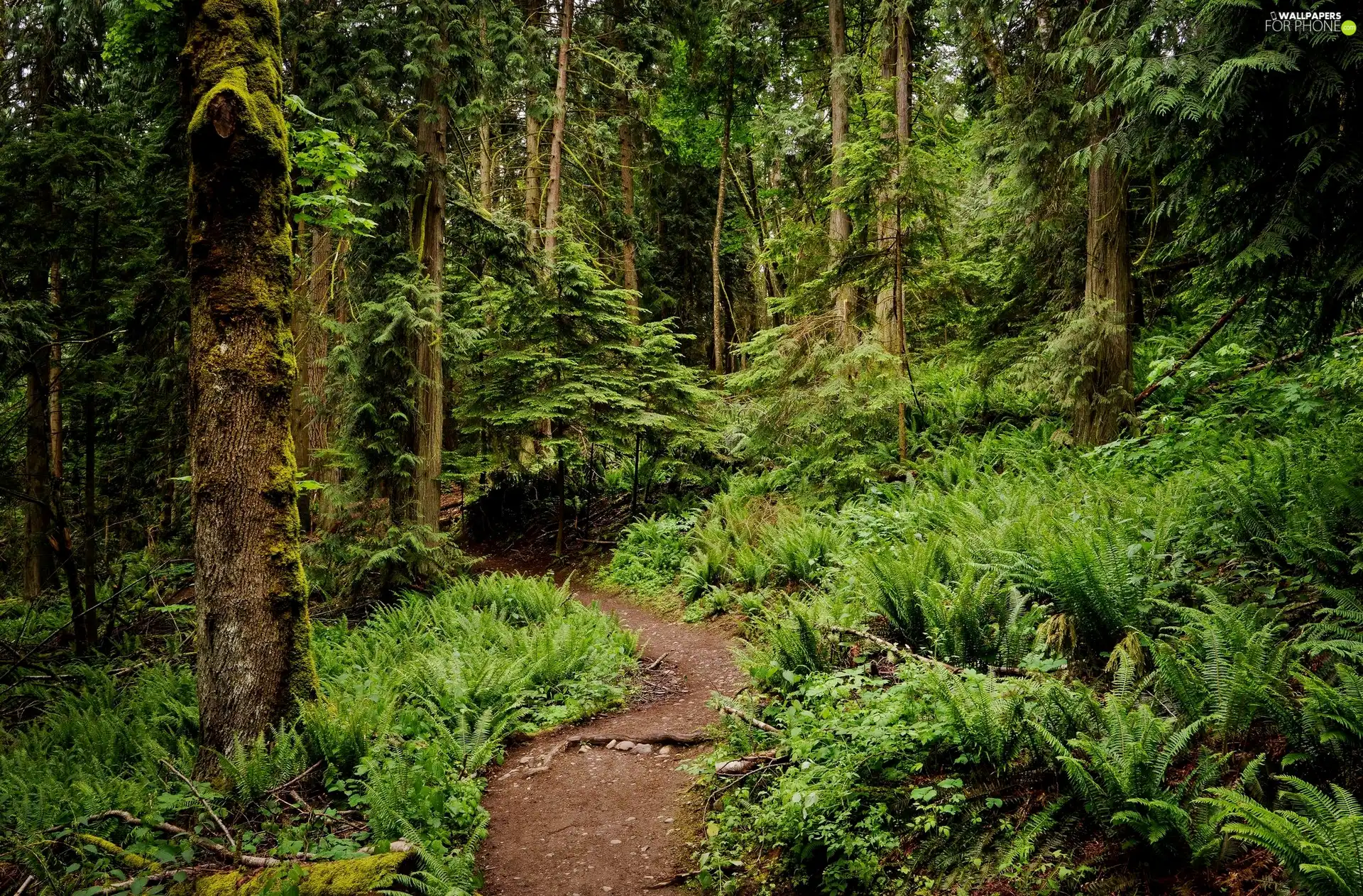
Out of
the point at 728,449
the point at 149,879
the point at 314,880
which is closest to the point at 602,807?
the point at 314,880

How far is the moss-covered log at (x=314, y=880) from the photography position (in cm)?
314

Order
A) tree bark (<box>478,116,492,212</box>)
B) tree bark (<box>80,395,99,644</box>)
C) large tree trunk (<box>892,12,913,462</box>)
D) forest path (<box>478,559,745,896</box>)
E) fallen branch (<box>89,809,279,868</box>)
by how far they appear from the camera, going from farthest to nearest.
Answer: tree bark (<box>478,116,492,212</box>) → large tree trunk (<box>892,12,913,462</box>) → tree bark (<box>80,395,99,644</box>) → forest path (<box>478,559,745,896</box>) → fallen branch (<box>89,809,279,868</box>)

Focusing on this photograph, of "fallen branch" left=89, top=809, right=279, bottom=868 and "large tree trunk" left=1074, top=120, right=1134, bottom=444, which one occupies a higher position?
"large tree trunk" left=1074, top=120, right=1134, bottom=444

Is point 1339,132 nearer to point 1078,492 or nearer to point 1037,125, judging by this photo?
point 1078,492

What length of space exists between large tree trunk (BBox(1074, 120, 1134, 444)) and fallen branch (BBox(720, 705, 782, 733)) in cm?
637

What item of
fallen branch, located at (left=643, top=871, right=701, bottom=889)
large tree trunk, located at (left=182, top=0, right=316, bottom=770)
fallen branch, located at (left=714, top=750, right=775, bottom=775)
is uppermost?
large tree trunk, located at (left=182, top=0, right=316, bottom=770)

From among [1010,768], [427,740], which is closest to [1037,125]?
[1010,768]

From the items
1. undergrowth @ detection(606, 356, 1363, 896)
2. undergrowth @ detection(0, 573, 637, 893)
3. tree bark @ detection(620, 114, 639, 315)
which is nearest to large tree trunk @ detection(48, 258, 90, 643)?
undergrowth @ detection(0, 573, 637, 893)

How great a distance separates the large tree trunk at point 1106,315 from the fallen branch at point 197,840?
9338 mm

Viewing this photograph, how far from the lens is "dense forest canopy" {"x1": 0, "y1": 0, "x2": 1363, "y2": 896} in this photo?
3.56 metres

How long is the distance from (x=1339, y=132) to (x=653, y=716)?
21.1 ft

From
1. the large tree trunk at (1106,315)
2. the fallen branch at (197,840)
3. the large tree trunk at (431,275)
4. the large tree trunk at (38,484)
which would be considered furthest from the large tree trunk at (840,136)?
the large tree trunk at (38,484)

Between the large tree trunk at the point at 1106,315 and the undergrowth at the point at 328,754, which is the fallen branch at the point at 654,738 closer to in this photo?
the undergrowth at the point at 328,754

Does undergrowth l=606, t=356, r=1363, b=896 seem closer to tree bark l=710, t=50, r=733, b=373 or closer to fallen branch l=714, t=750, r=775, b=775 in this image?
fallen branch l=714, t=750, r=775, b=775
